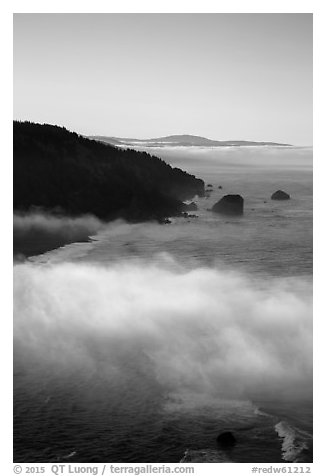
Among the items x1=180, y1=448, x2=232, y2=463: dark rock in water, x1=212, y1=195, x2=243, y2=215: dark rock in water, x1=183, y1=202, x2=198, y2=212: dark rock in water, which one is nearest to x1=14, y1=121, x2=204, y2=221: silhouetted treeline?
x1=183, y1=202, x2=198, y2=212: dark rock in water

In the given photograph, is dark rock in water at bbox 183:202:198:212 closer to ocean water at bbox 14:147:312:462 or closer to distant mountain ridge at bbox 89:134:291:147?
ocean water at bbox 14:147:312:462

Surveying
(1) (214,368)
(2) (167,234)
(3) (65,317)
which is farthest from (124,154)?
(1) (214,368)

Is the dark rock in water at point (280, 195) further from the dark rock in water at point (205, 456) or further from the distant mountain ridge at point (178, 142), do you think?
the dark rock in water at point (205, 456)

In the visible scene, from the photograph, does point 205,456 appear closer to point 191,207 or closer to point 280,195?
point 191,207

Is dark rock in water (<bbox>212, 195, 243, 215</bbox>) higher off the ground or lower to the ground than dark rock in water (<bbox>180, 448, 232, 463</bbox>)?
higher

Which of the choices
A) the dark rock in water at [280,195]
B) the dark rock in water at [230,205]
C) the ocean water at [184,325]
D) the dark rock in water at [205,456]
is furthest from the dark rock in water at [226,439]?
the dark rock in water at [280,195]
